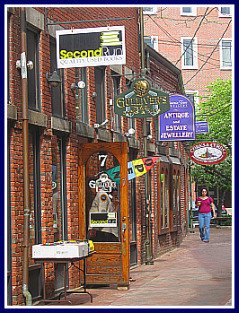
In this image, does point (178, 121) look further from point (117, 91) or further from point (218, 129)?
point (218, 129)

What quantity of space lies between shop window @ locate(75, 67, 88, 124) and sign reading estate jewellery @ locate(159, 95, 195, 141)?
4474 mm

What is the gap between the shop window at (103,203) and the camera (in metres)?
13.3

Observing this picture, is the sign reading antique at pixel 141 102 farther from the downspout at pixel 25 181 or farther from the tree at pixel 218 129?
the tree at pixel 218 129

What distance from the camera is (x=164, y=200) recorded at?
21.2m

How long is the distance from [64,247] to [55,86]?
9.11 ft

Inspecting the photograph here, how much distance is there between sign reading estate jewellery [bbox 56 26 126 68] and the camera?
11055 mm

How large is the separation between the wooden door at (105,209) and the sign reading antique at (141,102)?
3.72ft

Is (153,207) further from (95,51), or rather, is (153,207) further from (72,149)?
(95,51)

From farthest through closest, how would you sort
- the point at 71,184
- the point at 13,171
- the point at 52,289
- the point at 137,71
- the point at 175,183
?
the point at 175,183, the point at 137,71, the point at 71,184, the point at 52,289, the point at 13,171

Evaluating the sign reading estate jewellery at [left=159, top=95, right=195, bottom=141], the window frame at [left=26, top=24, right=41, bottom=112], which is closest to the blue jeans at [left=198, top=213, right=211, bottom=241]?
the sign reading estate jewellery at [left=159, top=95, right=195, bottom=141]

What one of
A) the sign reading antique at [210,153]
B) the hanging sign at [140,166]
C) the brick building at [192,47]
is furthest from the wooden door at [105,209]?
the brick building at [192,47]

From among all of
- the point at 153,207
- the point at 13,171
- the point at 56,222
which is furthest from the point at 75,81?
the point at 153,207

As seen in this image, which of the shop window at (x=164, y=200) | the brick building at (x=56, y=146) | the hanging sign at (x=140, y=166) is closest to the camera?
the brick building at (x=56, y=146)

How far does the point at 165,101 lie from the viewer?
14227mm
